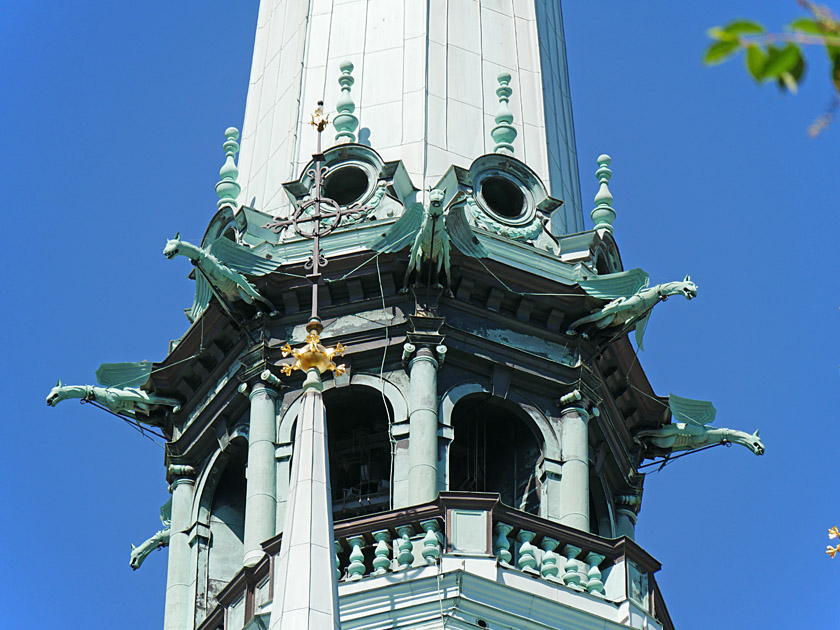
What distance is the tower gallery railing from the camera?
850 inches

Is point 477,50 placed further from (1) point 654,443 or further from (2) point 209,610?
(2) point 209,610

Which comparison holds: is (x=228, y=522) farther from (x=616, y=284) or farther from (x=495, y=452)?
(x=616, y=284)

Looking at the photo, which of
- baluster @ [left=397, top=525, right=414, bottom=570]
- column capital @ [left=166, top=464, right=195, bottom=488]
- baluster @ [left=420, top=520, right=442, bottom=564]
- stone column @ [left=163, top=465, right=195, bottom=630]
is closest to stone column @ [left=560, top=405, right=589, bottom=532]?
baluster @ [left=420, top=520, right=442, bottom=564]

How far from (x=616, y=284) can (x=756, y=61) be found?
70.1 feet

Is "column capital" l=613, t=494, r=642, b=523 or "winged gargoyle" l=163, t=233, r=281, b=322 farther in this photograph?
"column capital" l=613, t=494, r=642, b=523

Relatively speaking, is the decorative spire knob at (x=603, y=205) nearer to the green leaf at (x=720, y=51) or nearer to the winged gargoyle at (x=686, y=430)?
the winged gargoyle at (x=686, y=430)

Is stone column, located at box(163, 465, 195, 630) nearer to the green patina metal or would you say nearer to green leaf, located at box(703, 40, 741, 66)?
the green patina metal

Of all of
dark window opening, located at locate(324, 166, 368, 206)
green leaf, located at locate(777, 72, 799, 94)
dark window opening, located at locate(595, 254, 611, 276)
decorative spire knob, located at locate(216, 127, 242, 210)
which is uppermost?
decorative spire knob, located at locate(216, 127, 242, 210)

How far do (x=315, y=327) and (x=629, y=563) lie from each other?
5.27 meters

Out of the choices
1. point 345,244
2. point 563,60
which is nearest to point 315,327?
point 345,244

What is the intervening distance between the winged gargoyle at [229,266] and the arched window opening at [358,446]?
1.80 meters

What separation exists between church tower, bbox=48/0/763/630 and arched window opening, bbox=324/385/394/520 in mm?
39

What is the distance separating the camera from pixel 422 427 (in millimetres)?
23719

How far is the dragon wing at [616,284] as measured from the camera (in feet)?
84.1
